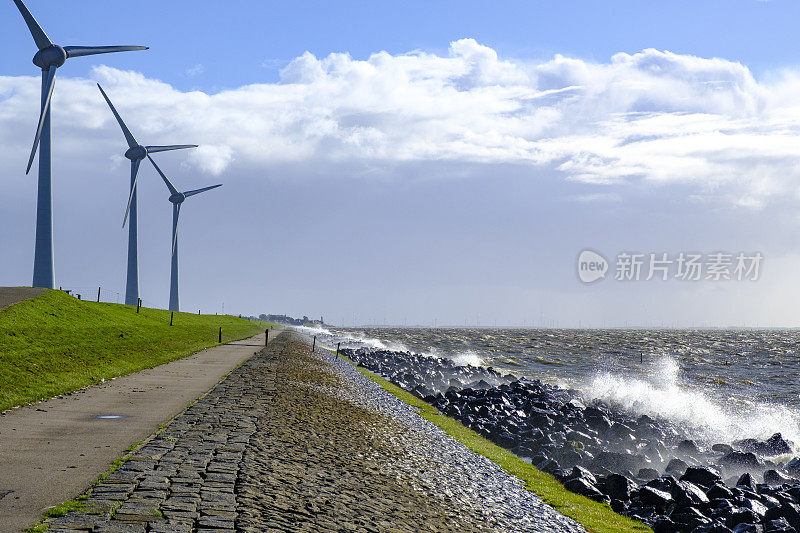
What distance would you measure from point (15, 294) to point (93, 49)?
1436 inches

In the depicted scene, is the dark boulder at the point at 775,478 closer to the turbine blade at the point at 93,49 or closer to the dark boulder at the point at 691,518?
the dark boulder at the point at 691,518

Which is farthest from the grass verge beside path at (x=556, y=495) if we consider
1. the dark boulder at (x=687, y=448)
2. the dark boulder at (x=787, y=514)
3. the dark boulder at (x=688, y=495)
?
the dark boulder at (x=687, y=448)

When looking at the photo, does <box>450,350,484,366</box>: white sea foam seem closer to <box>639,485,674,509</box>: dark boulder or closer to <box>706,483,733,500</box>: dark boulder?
<box>706,483,733,500</box>: dark boulder

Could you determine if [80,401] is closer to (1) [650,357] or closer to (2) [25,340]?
(2) [25,340]

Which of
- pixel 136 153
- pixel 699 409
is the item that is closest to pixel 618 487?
pixel 699 409

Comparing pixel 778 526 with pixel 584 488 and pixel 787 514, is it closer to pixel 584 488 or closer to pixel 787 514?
pixel 787 514

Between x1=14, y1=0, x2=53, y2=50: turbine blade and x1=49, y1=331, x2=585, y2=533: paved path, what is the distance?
6645 centimetres

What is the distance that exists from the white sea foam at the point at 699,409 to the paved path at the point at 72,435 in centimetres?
2295

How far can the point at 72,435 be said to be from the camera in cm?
1495

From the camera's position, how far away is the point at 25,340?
33.1 m

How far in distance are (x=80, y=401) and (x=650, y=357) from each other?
8227 cm

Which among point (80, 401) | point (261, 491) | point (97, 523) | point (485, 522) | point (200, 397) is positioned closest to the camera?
point (97, 523)

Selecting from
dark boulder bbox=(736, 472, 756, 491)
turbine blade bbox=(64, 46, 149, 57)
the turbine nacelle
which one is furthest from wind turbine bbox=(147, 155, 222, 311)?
dark boulder bbox=(736, 472, 756, 491)

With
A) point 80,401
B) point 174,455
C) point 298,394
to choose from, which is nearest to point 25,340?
point 80,401
